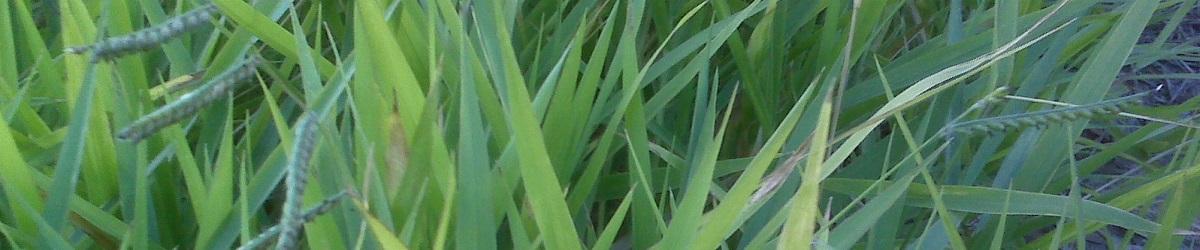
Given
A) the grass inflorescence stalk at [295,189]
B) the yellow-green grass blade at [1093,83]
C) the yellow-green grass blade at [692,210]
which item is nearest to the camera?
the grass inflorescence stalk at [295,189]

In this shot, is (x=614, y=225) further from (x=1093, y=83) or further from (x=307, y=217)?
(x=1093, y=83)

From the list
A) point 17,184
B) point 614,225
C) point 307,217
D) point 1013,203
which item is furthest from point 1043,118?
point 17,184

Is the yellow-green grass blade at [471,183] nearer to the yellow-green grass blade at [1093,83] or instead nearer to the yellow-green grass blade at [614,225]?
the yellow-green grass blade at [614,225]

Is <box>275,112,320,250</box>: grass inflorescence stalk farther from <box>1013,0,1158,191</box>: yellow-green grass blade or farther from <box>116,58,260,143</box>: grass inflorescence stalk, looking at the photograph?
<box>1013,0,1158,191</box>: yellow-green grass blade

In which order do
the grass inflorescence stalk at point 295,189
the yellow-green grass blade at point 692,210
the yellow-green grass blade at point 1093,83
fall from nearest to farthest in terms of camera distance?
the grass inflorescence stalk at point 295,189 < the yellow-green grass blade at point 692,210 < the yellow-green grass blade at point 1093,83

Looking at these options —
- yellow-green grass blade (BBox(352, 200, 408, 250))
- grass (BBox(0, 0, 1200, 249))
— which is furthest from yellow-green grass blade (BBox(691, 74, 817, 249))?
yellow-green grass blade (BBox(352, 200, 408, 250))

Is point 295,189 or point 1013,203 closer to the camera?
point 295,189

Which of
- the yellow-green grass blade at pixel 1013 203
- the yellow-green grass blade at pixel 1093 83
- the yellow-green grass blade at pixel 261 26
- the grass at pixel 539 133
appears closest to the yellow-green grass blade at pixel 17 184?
the grass at pixel 539 133
